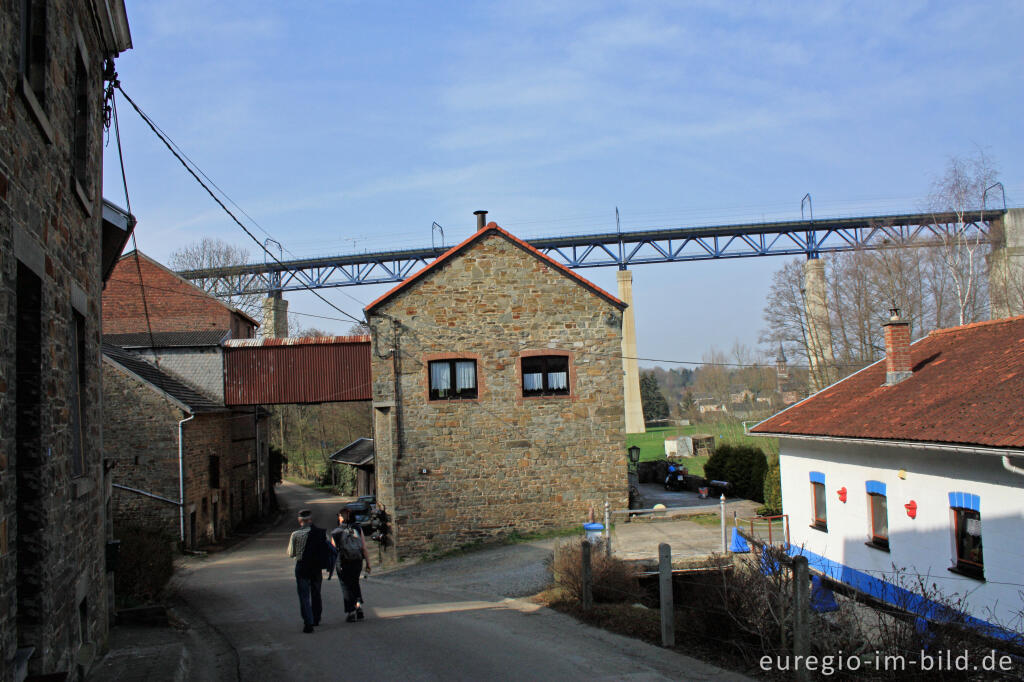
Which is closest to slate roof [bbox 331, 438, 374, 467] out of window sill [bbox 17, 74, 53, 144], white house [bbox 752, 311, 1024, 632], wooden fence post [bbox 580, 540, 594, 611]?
white house [bbox 752, 311, 1024, 632]

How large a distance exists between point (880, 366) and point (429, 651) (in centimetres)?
1331

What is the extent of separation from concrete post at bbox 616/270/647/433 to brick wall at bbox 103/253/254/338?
2733cm

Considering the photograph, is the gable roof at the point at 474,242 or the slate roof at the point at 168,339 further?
the slate roof at the point at 168,339

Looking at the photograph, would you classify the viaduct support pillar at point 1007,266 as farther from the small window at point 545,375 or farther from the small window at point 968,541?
the small window at point 968,541

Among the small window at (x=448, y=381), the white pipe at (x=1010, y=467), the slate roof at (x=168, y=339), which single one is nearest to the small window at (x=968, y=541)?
the white pipe at (x=1010, y=467)

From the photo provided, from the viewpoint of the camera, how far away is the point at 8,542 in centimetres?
450

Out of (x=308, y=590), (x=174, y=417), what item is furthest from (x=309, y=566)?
(x=174, y=417)

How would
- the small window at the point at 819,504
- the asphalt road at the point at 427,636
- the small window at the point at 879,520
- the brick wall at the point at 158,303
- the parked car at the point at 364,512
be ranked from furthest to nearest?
the brick wall at the point at 158,303
the parked car at the point at 364,512
the small window at the point at 819,504
the small window at the point at 879,520
the asphalt road at the point at 427,636

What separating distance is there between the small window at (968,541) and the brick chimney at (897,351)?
4401mm

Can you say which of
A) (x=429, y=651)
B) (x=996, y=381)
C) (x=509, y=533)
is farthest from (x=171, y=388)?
(x=996, y=381)

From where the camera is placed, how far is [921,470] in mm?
12578

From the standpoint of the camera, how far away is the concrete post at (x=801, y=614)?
22.9 feet

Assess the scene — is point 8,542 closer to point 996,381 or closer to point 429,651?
point 429,651

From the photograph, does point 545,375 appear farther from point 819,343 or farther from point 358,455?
point 819,343
